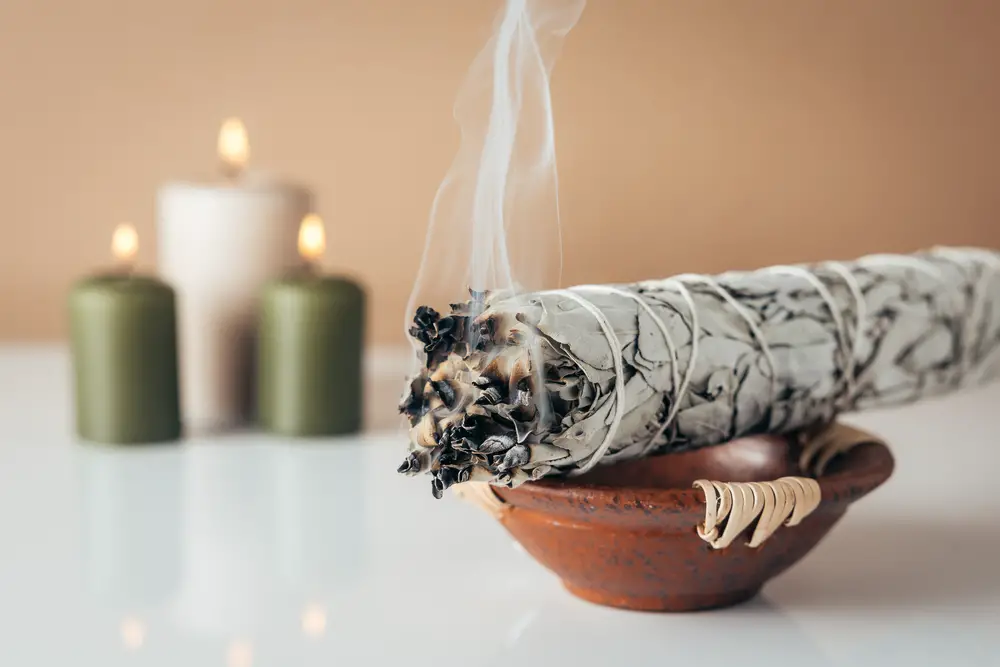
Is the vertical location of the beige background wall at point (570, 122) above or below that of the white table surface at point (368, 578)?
above

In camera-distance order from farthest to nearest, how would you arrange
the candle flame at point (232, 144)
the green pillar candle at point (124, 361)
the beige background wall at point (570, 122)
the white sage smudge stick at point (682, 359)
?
the beige background wall at point (570, 122) < the candle flame at point (232, 144) < the green pillar candle at point (124, 361) < the white sage smudge stick at point (682, 359)

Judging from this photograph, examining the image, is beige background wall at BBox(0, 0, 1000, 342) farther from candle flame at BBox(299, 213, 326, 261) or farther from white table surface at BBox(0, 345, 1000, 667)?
white table surface at BBox(0, 345, 1000, 667)

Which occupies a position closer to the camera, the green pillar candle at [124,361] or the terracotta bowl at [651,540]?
the terracotta bowl at [651,540]

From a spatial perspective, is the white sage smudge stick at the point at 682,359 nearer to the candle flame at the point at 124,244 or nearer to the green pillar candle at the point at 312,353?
the green pillar candle at the point at 312,353

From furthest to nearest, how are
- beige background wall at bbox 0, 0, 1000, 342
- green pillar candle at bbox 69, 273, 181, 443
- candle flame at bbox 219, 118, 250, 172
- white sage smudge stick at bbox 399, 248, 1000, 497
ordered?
beige background wall at bbox 0, 0, 1000, 342, candle flame at bbox 219, 118, 250, 172, green pillar candle at bbox 69, 273, 181, 443, white sage smudge stick at bbox 399, 248, 1000, 497

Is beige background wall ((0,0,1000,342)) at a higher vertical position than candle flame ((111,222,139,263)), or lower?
higher

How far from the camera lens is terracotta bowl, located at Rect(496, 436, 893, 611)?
0.39 meters

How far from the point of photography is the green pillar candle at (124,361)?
0.73 meters

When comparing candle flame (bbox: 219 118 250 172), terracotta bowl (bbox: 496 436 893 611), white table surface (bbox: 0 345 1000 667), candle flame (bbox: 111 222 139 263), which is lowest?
white table surface (bbox: 0 345 1000 667)

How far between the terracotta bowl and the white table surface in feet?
0.04

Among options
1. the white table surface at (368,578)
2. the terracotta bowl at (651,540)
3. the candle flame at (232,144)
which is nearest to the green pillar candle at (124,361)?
the white table surface at (368,578)

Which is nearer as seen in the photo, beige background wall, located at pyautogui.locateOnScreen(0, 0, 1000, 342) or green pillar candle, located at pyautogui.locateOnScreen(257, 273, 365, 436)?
green pillar candle, located at pyautogui.locateOnScreen(257, 273, 365, 436)

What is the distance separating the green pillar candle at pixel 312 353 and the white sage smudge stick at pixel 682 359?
344mm

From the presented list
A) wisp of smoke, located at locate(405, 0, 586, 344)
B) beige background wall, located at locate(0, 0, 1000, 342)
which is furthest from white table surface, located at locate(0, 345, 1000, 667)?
beige background wall, located at locate(0, 0, 1000, 342)
